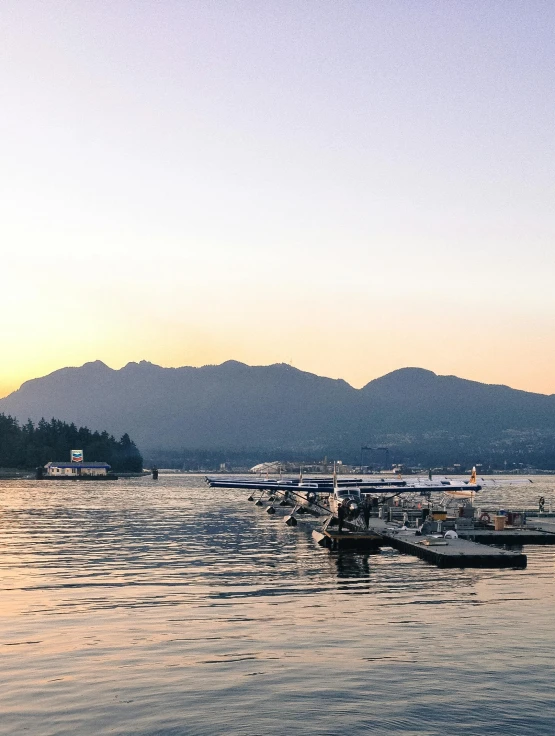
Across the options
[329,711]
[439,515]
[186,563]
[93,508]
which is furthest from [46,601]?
[93,508]

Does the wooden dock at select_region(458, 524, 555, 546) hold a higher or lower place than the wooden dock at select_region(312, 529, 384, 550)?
lower

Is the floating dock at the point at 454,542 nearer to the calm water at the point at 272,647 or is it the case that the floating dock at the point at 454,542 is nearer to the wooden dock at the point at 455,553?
the wooden dock at the point at 455,553

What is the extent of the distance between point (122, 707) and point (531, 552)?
Result: 4701cm

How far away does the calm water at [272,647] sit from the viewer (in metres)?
21.1

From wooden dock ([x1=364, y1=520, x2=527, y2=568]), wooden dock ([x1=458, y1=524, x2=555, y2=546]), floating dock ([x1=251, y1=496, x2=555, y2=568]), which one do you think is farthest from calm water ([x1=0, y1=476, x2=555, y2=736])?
wooden dock ([x1=458, y1=524, x2=555, y2=546])

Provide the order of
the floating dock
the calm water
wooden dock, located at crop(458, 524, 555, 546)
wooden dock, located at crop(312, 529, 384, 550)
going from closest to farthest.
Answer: the calm water
the floating dock
wooden dock, located at crop(312, 529, 384, 550)
wooden dock, located at crop(458, 524, 555, 546)

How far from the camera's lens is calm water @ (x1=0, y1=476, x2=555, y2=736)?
2112 cm

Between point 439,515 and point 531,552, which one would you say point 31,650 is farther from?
point 439,515

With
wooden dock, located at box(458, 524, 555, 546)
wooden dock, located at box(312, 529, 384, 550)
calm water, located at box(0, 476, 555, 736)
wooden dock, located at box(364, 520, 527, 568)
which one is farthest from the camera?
wooden dock, located at box(458, 524, 555, 546)

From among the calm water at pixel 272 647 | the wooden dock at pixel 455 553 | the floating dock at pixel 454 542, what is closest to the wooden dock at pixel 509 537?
the floating dock at pixel 454 542

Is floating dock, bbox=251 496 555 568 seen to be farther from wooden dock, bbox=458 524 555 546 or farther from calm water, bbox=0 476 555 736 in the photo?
calm water, bbox=0 476 555 736

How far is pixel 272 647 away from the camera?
2856 centimetres

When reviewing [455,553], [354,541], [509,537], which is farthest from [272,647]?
[509,537]

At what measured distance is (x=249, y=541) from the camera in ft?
231
